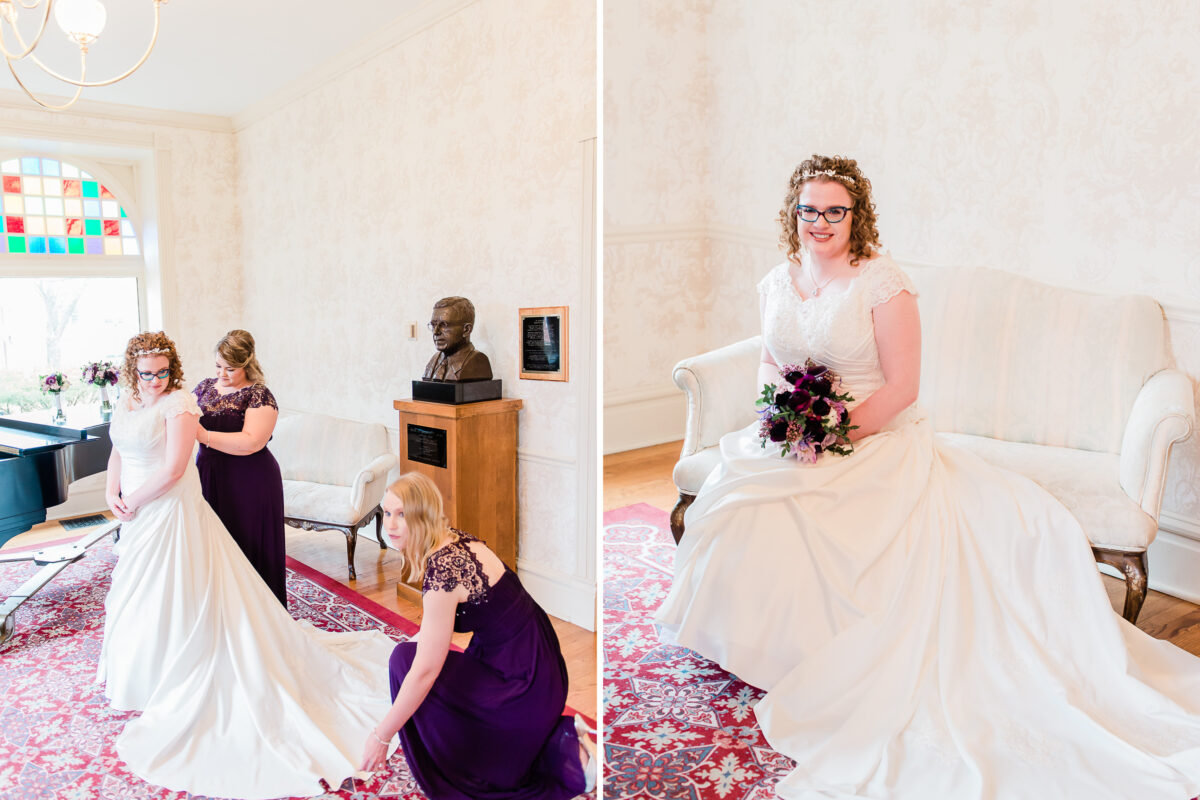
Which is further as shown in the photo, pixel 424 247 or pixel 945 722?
pixel 424 247

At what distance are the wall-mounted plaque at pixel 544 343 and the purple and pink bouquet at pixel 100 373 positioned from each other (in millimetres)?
1298

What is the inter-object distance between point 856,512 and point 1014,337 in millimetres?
263

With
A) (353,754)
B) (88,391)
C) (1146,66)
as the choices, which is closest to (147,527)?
(88,391)

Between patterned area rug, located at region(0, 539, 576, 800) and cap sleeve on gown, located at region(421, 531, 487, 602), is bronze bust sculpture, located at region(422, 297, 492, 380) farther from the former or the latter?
patterned area rug, located at region(0, 539, 576, 800)

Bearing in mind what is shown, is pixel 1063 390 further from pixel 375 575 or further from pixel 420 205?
pixel 375 575

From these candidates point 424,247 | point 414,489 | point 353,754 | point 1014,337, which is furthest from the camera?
point 424,247

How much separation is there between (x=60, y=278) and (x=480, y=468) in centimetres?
143

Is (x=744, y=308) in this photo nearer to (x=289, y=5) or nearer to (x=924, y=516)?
(x=924, y=516)

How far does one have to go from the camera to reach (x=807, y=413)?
91 centimetres

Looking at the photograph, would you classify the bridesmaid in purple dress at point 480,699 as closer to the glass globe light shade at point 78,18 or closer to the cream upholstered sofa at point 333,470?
the cream upholstered sofa at point 333,470

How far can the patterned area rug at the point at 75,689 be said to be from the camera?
2.17 m

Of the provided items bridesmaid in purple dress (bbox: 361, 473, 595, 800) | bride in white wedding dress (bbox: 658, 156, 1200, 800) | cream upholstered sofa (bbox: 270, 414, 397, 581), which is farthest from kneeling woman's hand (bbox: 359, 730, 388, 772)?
bride in white wedding dress (bbox: 658, 156, 1200, 800)

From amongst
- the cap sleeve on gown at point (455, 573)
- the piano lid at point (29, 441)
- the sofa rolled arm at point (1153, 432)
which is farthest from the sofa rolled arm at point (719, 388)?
the piano lid at point (29, 441)

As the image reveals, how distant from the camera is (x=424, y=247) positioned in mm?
2699
